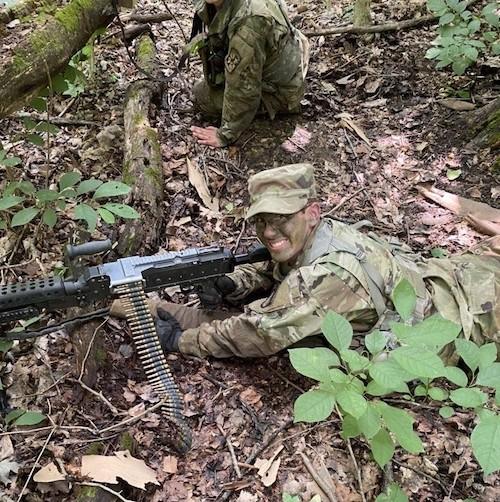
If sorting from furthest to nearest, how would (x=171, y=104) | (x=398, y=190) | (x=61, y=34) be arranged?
(x=171, y=104), (x=398, y=190), (x=61, y=34)

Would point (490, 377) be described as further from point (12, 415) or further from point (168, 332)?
point (12, 415)

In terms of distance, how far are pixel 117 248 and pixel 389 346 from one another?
2.13 metres

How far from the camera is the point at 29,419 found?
3.23 metres

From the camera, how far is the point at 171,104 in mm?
6633

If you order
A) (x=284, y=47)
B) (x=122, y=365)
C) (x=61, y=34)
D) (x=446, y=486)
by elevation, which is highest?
(x=61, y=34)

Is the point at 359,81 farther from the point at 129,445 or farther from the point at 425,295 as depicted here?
the point at 129,445

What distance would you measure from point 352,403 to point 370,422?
0.26m

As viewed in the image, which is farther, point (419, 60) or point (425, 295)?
point (419, 60)

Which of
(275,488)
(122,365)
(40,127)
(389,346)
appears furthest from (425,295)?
(40,127)

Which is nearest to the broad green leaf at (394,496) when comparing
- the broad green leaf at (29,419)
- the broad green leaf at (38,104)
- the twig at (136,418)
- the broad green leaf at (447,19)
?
the twig at (136,418)

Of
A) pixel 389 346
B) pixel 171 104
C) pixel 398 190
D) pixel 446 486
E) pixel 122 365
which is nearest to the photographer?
pixel 446 486

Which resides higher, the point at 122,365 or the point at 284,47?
the point at 284,47

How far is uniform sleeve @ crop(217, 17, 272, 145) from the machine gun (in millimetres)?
2331

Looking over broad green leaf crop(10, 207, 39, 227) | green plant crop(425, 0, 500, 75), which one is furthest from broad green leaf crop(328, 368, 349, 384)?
green plant crop(425, 0, 500, 75)
